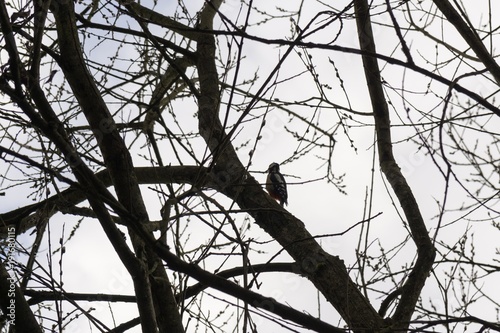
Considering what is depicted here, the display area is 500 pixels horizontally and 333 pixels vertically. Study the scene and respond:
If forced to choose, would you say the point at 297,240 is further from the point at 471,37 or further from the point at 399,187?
the point at 399,187

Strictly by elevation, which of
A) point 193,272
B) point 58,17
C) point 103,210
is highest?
point 58,17

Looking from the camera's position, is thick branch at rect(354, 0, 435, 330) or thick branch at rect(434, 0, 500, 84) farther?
thick branch at rect(354, 0, 435, 330)

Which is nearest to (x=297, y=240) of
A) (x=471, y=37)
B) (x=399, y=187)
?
(x=471, y=37)

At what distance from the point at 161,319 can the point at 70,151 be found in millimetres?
911

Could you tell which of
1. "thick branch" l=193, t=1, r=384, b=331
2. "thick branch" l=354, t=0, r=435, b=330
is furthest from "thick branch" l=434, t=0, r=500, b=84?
"thick branch" l=193, t=1, r=384, b=331

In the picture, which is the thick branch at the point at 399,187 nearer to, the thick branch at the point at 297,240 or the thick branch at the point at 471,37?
the thick branch at the point at 297,240

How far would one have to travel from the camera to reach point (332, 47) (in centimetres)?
171

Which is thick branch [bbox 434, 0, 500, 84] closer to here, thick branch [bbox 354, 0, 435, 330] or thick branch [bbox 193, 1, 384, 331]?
thick branch [bbox 354, 0, 435, 330]

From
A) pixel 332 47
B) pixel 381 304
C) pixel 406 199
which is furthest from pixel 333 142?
pixel 332 47

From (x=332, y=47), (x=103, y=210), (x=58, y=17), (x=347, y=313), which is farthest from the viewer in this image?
(x=58, y=17)

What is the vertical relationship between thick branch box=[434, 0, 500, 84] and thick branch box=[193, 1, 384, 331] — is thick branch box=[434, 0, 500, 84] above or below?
above

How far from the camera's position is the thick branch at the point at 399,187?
8.96ft

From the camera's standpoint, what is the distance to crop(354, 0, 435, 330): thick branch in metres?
2.73

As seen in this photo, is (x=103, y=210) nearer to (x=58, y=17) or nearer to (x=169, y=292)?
(x=169, y=292)
